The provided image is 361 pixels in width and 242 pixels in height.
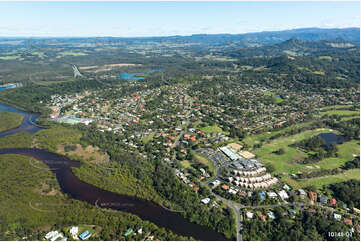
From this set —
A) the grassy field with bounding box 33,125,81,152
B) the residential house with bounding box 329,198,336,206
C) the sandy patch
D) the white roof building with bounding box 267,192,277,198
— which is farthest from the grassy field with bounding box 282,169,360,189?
the grassy field with bounding box 33,125,81,152

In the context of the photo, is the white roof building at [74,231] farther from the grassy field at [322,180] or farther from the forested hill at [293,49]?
the forested hill at [293,49]

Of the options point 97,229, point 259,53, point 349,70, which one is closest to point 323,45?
point 259,53

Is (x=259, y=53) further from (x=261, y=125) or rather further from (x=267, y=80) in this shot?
(x=261, y=125)

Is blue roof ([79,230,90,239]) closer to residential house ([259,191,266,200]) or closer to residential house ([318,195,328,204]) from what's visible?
residential house ([259,191,266,200])

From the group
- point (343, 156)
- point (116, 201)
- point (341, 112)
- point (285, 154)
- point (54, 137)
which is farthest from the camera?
point (341, 112)

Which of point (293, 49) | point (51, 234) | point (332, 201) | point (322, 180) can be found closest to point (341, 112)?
point (322, 180)

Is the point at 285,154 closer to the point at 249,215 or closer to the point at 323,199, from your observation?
the point at 323,199
